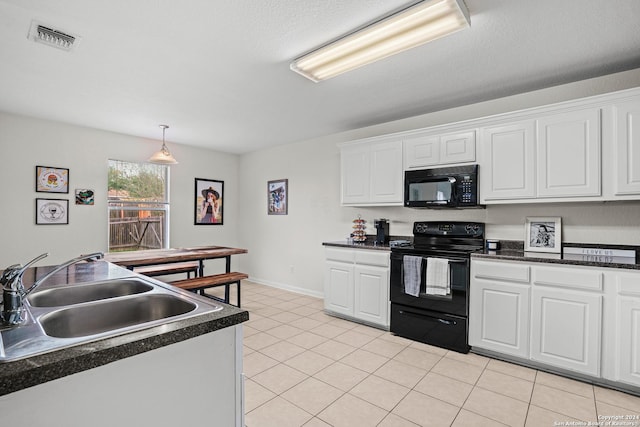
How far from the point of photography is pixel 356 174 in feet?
13.2

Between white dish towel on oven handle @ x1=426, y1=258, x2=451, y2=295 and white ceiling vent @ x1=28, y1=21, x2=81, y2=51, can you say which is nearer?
white ceiling vent @ x1=28, y1=21, x2=81, y2=51

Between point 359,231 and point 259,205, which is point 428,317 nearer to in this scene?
point 359,231

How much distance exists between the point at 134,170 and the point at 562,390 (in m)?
5.68

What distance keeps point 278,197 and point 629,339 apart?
4538 mm

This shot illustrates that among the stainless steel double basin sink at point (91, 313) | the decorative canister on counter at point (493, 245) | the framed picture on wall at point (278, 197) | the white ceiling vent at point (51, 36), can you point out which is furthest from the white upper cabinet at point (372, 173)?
the white ceiling vent at point (51, 36)

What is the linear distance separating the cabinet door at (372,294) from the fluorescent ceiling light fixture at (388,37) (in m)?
2.13

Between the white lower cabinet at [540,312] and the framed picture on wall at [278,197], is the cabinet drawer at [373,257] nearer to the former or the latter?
the white lower cabinet at [540,312]

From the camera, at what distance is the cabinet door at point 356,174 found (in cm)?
394

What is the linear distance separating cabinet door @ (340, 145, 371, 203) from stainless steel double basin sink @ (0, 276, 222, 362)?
272cm

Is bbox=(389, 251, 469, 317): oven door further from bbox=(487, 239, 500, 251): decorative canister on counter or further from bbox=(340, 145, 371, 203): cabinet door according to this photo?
bbox=(340, 145, 371, 203): cabinet door

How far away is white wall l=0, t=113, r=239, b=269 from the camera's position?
12.5 feet

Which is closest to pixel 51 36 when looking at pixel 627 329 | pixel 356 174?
pixel 356 174

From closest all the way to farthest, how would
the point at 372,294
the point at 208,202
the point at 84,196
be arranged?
the point at 372,294, the point at 84,196, the point at 208,202

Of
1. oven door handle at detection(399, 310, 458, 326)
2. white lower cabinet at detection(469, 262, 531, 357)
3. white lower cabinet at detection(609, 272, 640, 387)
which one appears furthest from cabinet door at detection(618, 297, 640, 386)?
oven door handle at detection(399, 310, 458, 326)
